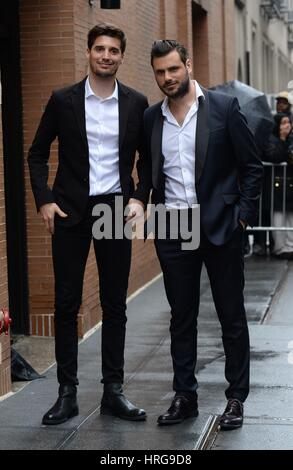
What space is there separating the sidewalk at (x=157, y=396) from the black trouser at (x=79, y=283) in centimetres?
43

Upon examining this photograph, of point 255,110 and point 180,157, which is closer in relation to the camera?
point 180,157

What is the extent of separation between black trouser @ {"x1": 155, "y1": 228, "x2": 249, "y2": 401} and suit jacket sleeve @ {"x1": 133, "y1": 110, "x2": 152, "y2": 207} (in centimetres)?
30

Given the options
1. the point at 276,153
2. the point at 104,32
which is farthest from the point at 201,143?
the point at 276,153

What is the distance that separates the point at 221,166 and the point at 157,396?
1.73m

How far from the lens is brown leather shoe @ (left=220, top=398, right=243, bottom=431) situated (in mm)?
6516

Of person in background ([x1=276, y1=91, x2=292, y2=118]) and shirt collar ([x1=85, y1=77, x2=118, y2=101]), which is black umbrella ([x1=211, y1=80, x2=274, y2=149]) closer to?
person in background ([x1=276, y1=91, x2=292, y2=118])

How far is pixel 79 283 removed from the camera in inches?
266

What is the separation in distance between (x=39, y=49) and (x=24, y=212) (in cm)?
136

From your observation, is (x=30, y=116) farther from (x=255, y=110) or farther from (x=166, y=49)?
(x=255, y=110)

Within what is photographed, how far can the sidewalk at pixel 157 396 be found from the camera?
630 cm

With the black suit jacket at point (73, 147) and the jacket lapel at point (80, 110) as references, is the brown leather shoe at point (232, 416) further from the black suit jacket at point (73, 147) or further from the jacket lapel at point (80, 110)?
the jacket lapel at point (80, 110)

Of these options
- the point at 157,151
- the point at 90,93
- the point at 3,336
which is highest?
the point at 90,93
